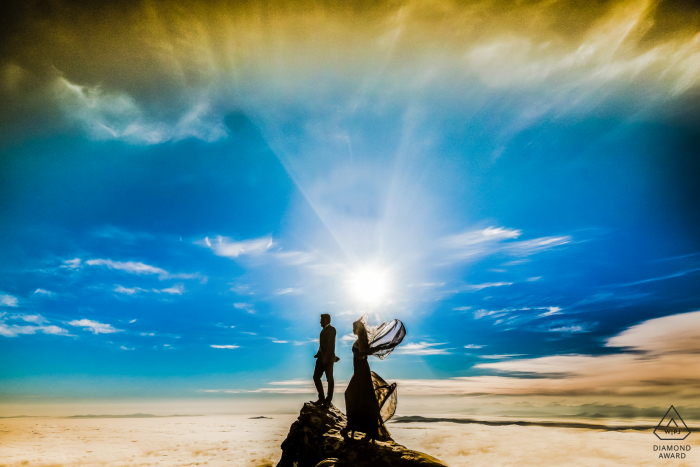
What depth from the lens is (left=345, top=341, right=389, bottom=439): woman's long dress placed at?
26.5 ft

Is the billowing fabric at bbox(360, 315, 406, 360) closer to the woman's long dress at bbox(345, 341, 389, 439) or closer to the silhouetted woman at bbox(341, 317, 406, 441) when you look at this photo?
the silhouetted woman at bbox(341, 317, 406, 441)

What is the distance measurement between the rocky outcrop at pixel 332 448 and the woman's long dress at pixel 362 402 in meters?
0.26

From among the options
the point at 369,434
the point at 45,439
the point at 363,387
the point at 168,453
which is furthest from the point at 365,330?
the point at 45,439

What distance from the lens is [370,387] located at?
27.4ft

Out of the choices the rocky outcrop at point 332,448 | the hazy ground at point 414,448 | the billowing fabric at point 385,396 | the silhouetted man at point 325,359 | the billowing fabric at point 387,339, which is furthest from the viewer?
the hazy ground at point 414,448

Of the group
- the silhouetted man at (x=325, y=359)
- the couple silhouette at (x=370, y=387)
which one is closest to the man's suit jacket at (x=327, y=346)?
the silhouetted man at (x=325, y=359)

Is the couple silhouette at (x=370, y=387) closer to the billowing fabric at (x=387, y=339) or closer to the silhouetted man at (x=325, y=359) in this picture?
the billowing fabric at (x=387, y=339)

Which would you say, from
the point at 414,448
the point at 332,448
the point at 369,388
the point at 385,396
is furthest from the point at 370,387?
the point at 414,448

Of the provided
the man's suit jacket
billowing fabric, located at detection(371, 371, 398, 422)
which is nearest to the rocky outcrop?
billowing fabric, located at detection(371, 371, 398, 422)

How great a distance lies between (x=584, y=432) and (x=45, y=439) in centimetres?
4496

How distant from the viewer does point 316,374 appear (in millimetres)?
9938

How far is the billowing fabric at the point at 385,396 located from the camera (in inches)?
340

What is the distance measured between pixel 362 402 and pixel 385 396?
837 mm

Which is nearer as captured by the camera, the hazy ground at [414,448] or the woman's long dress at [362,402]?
the woman's long dress at [362,402]
